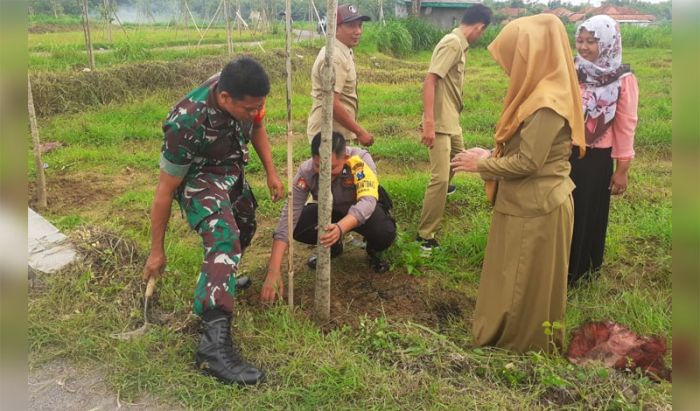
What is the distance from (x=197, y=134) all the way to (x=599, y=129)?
7.61ft

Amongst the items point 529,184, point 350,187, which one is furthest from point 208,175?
point 529,184

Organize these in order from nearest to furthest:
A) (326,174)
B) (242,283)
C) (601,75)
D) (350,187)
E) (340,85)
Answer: (326,174)
(601,75)
(242,283)
(350,187)
(340,85)

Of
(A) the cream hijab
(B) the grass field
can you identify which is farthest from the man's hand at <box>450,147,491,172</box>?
(B) the grass field

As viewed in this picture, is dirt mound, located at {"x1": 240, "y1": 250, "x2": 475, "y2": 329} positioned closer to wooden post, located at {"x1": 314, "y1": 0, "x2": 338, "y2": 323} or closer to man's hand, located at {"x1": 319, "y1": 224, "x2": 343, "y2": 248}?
wooden post, located at {"x1": 314, "y1": 0, "x2": 338, "y2": 323}

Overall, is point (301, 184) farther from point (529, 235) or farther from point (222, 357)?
point (529, 235)

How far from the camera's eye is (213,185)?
9.14ft

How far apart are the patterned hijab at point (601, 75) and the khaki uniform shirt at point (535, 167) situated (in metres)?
0.83

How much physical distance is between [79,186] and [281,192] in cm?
307

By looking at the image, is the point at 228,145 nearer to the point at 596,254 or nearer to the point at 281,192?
the point at 281,192

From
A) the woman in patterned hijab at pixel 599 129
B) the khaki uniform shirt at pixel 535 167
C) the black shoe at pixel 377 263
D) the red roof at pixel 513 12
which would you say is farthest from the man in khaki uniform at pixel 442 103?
the red roof at pixel 513 12

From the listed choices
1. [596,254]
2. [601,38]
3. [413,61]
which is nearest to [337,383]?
[596,254]

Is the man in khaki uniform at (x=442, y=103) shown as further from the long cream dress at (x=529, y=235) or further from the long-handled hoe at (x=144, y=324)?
→ the long-handled hoe at (x=144, y=324)

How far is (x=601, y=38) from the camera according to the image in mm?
3021

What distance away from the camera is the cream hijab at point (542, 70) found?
234 cm
